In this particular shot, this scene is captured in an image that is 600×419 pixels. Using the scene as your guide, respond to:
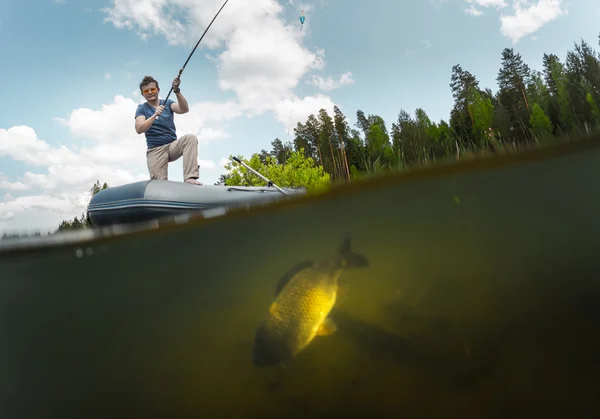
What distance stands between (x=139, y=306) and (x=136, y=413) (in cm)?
183

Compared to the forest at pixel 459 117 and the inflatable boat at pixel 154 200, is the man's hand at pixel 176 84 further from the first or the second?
the forest at pixel 459 117

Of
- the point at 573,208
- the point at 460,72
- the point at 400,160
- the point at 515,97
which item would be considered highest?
the point at 460,72

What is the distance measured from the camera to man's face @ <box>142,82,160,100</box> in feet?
19.9

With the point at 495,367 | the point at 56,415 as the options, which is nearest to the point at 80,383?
the point at 56,415

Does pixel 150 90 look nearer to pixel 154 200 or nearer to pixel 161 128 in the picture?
pixel 161 128

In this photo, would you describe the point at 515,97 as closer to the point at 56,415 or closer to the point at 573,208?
the point at 573,208

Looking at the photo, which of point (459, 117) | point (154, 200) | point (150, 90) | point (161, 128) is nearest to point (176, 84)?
point (150, 90)

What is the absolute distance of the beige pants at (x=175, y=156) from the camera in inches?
240

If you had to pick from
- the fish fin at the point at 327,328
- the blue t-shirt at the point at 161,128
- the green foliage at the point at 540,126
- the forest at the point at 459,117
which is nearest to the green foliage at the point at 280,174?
the forest at the point at 459,117

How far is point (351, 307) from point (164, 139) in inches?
192

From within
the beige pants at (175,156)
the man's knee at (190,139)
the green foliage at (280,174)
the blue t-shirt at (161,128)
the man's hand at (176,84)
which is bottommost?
the beige pants at (175,156)

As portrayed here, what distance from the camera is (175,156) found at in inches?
249

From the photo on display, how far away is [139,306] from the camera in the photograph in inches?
208

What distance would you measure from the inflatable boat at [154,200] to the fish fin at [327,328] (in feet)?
8.45
